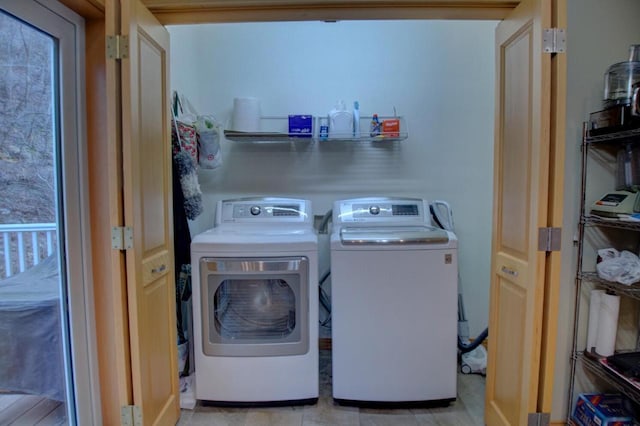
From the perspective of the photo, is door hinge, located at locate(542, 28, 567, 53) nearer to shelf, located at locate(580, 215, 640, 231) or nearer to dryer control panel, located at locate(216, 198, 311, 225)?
shelf, located at locate(580, 215, 640, 231)

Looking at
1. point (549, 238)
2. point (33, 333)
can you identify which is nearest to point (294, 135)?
point (549, 238)

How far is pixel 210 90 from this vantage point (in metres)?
2.64

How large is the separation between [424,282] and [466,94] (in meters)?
1.57

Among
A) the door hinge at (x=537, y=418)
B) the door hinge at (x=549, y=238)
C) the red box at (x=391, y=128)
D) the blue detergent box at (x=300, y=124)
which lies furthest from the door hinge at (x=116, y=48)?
the door hinge at (x=537, y=418)

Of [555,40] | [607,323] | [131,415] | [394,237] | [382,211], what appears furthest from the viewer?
[382,211]

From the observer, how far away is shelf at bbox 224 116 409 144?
2.44m

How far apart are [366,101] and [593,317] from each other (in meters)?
1.92

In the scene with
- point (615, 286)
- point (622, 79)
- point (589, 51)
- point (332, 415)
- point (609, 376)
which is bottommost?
point (332, 415)

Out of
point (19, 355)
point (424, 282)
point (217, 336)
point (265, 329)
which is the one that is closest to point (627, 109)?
point (424, 282)

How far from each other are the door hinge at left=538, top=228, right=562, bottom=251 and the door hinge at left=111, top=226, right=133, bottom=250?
160 centimetres

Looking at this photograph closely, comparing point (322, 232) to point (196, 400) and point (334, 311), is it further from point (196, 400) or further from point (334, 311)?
point (196, 400)

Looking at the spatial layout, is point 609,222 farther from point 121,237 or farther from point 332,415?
point 121,237

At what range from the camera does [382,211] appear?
2.35 meters

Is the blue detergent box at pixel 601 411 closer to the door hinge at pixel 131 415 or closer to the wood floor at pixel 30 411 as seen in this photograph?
the door hinge at pixel 131 415
